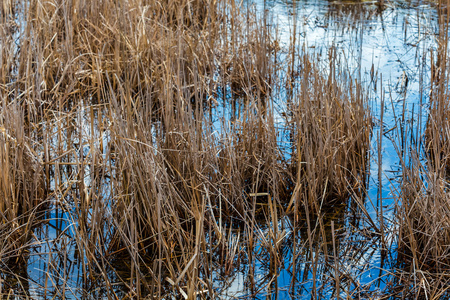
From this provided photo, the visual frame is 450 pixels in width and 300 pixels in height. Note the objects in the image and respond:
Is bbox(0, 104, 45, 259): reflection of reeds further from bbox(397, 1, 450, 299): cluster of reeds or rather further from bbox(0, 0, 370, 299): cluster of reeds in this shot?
bbox(397, 1, 450, 299): cluster of reeds

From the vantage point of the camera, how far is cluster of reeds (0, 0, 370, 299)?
5.87ft

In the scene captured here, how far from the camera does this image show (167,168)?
7.03 ft

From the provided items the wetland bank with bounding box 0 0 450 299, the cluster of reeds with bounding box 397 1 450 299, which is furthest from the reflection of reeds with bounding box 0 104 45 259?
the cluster of reeds with bounding box 397 1 450 299

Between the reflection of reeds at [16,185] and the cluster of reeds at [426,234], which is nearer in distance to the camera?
the cluster of reeds at [426,234]

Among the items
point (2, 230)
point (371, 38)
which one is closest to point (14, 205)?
point (2, 230)

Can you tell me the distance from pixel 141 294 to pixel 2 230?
61 cm

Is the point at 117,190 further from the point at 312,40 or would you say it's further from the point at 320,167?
the point at 312,40

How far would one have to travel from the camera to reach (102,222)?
6.35ft

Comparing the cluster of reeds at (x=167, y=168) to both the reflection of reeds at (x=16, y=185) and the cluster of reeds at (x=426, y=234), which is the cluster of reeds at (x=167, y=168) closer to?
the reflection of reeds at (x=16, y=185)

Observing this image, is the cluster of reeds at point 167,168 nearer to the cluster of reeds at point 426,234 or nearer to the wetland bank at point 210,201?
the wetland bank at point 210,201

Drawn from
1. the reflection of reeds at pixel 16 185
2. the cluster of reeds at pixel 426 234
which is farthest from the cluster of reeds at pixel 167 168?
the cluster of reeds at pixel 426 234

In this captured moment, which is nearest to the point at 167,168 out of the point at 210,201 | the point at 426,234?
the point at 210,201

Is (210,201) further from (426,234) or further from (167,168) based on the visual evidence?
(426,234)

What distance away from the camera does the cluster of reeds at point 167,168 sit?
179cm
